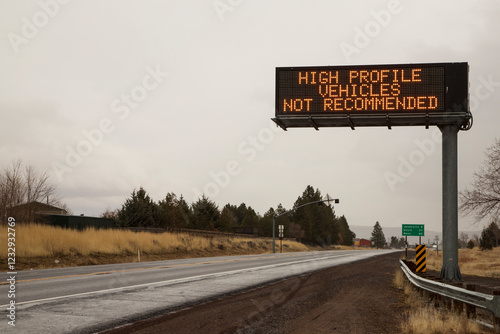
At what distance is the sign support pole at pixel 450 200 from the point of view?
714 inches

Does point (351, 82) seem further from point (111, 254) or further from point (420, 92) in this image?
point (111, 254)

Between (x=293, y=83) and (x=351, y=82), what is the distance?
6.69ft

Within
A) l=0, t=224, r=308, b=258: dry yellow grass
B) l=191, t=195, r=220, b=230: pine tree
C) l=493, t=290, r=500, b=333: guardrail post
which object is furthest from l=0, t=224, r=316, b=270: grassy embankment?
l=191, t=195, r=220, b=230: pine tree

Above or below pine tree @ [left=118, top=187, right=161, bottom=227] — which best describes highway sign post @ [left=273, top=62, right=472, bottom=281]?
above

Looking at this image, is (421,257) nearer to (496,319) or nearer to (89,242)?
(496,319)

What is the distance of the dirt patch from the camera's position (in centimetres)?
859

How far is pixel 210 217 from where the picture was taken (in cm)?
8519

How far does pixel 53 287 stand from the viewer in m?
13.2

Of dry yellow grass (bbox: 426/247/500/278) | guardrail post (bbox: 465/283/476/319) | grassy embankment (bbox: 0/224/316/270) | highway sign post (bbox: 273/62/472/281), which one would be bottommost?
dry yellow grass (bbox: 426/247/500/278)

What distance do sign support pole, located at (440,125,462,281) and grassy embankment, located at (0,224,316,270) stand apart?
58.4 ft

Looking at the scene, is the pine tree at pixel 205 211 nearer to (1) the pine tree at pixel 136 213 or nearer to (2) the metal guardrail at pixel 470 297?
(1) the pine tree at pixel 136 213

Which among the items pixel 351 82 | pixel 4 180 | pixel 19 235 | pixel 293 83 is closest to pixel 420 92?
pixel 351 82

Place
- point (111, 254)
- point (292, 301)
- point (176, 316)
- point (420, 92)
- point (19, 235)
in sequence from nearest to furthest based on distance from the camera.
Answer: point (176, 316), point (292, 301), point (420, 92), point (19, 235), point (111, 254)

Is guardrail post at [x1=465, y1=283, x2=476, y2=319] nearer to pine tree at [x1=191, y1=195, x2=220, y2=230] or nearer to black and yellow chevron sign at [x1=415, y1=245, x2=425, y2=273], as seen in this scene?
black and yellow chevron sign at [x1=415, y1=245, x2=425, y2=273]
